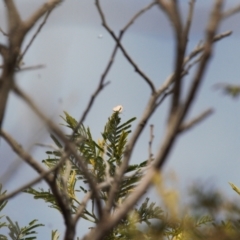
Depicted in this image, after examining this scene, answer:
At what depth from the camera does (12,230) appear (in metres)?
3.97

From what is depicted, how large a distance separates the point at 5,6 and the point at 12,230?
256 centimetres

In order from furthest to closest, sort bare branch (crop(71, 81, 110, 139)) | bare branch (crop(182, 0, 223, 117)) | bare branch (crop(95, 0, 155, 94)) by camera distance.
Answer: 1. bare branch (crop(95, 0, 155, 94))
2. bare branch (crop(71, 81, 110, 139))
3. bare branch (crop(182, 0, 223, 117))

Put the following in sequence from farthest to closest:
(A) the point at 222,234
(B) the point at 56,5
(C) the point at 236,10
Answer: (B) the point at 56,5
(A) the point at 222,234
(C) the point at 236,10

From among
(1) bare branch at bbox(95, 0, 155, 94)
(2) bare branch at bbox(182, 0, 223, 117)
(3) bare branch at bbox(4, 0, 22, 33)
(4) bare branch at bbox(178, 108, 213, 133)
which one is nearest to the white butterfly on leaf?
(1) bare branch at bbox(95, 0, 155, 94)

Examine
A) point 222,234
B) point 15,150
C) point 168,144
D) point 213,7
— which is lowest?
point 222,234

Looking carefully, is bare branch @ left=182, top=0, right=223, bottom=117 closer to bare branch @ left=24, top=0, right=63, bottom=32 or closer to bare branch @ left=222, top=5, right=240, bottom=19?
bare branch @ left=222, top=5, right=240, bottom=19

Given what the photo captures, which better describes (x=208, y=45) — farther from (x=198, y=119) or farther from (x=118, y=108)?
(x=118, y=108)

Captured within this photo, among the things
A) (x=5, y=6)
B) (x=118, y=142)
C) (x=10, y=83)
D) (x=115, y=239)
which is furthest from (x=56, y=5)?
(x=118, y=142)

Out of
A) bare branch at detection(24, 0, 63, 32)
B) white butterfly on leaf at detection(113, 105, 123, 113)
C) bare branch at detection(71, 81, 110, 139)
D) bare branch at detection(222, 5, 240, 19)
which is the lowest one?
bare branch at detection(222, 5, 240, 19)

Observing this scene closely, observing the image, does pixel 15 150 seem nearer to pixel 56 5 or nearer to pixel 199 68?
pixel 56 5

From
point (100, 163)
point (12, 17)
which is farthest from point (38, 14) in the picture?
point (100, 163)

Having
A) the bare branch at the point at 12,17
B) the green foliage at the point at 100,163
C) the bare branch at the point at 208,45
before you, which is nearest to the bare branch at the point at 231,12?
the bare branch at the point at 208,45

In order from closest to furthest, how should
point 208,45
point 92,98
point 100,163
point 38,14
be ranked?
point 208,45 < point 38,14 < point 92,98 < point 100,163

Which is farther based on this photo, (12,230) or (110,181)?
(12,230)
